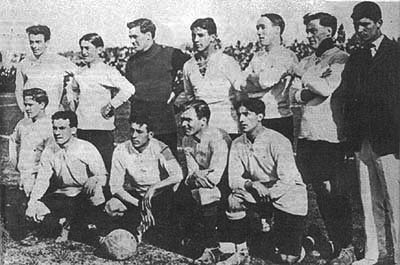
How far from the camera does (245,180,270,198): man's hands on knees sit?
7.55 feet

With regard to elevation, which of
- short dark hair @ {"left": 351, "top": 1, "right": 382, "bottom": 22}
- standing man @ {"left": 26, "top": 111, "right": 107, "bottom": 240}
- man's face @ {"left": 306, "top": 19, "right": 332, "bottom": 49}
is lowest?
standing man @ {"left": 26, "top": 111, "right": 107, "bottom": 240}

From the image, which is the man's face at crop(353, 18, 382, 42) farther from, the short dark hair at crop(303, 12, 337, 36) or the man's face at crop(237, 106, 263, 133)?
the man's face at crop(237, 106, 263, 133)

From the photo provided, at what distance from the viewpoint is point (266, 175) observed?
231cm

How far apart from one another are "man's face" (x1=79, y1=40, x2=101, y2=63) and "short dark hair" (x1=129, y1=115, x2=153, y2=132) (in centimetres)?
29

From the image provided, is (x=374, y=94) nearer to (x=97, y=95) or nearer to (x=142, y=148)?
(x=142, y=148)

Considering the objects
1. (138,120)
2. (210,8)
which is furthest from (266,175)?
(210,8)

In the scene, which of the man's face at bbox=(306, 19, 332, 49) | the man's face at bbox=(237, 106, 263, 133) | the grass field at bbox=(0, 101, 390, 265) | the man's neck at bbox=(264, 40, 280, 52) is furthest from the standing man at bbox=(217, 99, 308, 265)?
the man's face at bbox=(306, 19, 332, 49)

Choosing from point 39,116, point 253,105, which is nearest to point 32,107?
point 39,116

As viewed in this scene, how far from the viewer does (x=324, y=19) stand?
2.26 m

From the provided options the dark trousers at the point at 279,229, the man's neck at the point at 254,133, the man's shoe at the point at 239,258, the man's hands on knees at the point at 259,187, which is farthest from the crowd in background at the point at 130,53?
the man's shoe at the point at 239,258

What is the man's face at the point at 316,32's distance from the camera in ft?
7.41

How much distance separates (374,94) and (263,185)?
22.8 inches

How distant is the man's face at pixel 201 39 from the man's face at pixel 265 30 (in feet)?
0.62

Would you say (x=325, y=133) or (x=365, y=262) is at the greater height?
(x=325, y=133)
